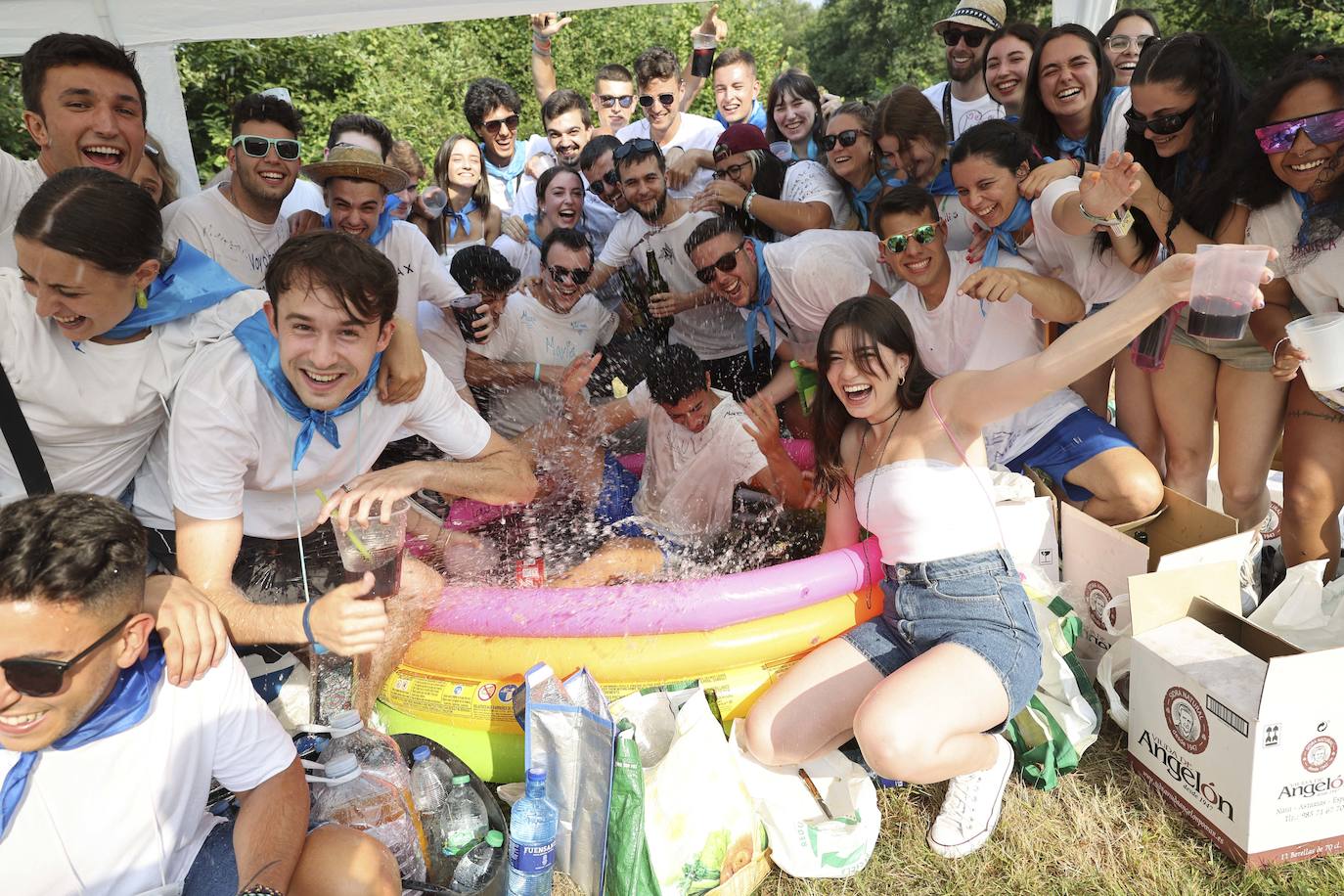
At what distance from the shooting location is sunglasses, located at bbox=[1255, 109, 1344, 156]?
2650mm

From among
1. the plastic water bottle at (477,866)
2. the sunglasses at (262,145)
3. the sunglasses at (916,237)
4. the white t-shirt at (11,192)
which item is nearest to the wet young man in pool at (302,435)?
the plastic water bottle at (477,866)

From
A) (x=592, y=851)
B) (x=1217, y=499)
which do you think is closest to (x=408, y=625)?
(x=592, y=851)

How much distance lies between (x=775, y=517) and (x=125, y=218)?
2.51 meters

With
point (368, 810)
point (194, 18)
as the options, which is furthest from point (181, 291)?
point (194, 18)

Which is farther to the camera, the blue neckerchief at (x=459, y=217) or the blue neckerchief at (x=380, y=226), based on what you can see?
the blue neckerchief at (x=459, y=217)

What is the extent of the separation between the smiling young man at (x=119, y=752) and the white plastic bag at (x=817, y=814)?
1.01 m

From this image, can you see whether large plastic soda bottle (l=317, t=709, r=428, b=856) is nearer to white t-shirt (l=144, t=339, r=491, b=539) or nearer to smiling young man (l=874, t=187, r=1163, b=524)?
white t-shirt (l=144, t=339, r=491, b=539)

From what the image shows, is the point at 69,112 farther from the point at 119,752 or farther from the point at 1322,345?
the point at 1322,345

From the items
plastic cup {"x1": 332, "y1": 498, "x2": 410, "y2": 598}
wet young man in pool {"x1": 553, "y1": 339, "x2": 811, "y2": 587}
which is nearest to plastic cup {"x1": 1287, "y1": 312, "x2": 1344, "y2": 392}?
wet young man in pool {"x1": 553, "y1": 339, "x2": 811, "y2": 587}

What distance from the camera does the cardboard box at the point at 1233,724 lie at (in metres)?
2.29

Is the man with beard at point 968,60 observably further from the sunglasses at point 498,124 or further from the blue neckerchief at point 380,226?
the blue neckerchief at point 380,226

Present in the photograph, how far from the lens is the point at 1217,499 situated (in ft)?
12.1

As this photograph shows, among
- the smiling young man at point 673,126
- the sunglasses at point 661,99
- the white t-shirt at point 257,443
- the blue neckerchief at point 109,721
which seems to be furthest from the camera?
the sunglasses at point 661,99

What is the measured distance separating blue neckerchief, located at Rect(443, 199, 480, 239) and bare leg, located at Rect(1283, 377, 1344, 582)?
14.1ft
